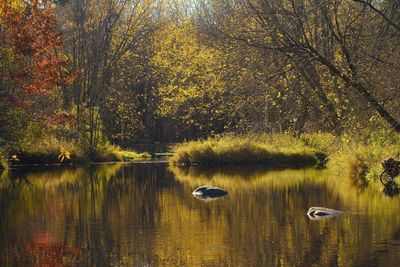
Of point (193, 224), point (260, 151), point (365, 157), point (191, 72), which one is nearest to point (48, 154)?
point (260, 151)

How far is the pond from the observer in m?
12.5

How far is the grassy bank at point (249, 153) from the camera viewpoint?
36.8m

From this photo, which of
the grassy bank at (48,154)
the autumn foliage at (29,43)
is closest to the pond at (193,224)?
the autumn foliage at (29,43)

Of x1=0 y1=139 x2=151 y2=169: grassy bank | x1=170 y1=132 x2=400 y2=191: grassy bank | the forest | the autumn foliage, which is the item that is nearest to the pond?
the forest

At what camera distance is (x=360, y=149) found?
26828mm

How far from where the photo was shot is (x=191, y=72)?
164 ft

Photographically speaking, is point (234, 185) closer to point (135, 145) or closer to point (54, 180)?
point (54, 180)

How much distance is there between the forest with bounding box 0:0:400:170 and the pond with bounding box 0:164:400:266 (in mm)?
2133

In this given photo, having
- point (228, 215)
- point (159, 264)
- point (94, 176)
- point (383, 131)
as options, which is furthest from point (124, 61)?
point (159, 264)

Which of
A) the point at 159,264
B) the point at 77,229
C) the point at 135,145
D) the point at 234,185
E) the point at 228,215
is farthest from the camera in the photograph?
the point at 135,145

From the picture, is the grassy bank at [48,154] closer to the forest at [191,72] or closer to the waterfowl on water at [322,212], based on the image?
the forest at [191,72]

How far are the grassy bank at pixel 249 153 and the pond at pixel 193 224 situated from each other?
29.0ft

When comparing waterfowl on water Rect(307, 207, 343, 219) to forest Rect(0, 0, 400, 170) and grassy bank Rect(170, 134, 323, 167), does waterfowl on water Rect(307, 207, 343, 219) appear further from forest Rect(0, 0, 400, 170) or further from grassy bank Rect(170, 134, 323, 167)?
grassy bank Rect(170, 134, 323, 167)

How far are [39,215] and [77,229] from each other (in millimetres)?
2838
